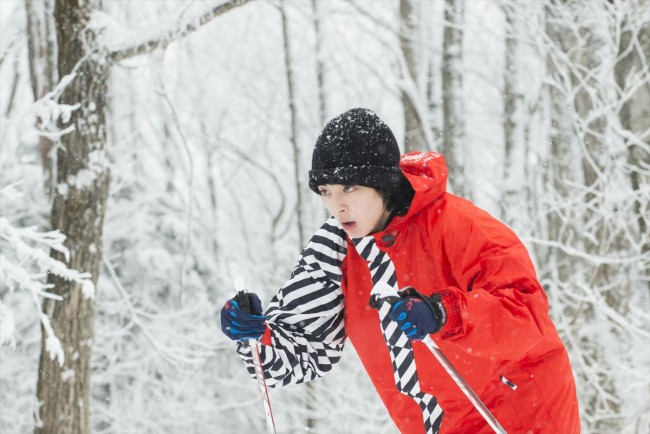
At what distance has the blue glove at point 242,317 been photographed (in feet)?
8.62

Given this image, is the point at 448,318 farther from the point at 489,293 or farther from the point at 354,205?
the point at 354,205

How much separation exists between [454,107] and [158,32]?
14.7 ft

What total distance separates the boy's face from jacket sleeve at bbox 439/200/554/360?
0.24 m

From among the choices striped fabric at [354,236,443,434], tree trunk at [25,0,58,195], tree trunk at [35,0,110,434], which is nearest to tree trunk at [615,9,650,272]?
tree trunk at [35,0,110,434]

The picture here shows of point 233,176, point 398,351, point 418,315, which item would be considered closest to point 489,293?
point 418,315

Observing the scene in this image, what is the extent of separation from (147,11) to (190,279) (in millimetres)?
5164

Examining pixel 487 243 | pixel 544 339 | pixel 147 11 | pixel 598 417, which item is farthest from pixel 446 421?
pixel 147 11

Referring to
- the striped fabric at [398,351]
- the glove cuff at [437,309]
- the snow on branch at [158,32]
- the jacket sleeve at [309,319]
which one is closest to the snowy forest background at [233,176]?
the snow on branch at [158,32]

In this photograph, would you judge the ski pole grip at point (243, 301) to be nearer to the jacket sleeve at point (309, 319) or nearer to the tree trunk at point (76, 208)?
the jacket sleeve at point (309, 319)

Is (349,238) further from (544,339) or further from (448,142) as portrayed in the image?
(448,142)

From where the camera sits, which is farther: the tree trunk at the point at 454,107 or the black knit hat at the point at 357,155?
the tree trunk at the point at 454,107

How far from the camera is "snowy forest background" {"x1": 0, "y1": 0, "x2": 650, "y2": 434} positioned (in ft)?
16.2

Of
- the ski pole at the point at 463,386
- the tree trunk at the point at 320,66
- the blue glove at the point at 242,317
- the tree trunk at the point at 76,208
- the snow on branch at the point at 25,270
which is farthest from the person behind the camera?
the tree trunk at the point at 320,66

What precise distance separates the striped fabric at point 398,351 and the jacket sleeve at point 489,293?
0.30m
